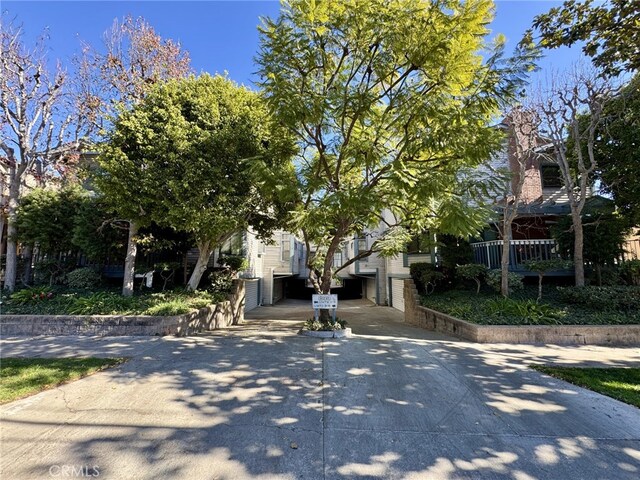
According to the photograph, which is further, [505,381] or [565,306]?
[565,306]

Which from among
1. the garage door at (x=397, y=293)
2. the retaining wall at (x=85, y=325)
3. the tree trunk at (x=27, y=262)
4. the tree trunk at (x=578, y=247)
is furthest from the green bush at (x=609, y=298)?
the tree trunk at (x=27, y=262)

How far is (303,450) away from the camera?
282cm

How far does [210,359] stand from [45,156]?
1046cm

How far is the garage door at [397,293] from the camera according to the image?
16106mm

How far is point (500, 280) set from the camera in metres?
9.91

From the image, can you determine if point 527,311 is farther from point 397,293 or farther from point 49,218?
point 49,218

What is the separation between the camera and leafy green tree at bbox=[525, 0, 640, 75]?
5.26 m

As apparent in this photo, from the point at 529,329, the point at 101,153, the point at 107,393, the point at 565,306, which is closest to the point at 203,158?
the point at 101,153

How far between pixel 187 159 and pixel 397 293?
12941mm

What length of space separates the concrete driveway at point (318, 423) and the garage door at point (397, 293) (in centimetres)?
1057

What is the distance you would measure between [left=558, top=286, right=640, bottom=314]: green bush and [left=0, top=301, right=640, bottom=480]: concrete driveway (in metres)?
3.17

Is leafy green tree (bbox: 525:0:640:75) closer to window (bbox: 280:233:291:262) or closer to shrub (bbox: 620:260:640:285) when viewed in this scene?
shrub (bbox: 620:260:640:285)

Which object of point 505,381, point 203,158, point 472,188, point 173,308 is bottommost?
point 505,381

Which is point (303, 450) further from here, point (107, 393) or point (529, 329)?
point (529, 329)
